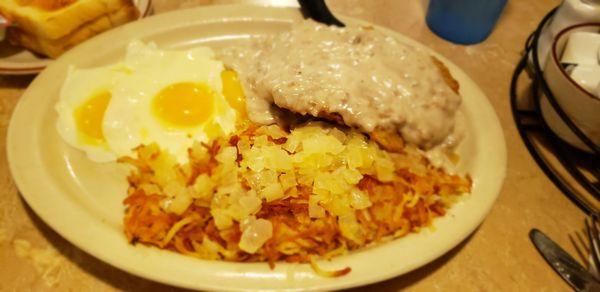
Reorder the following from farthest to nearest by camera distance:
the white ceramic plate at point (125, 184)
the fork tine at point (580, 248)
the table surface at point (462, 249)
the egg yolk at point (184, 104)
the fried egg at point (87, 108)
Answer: the egg yolk at point (184, 104), the fried egg at point (87, 108), the fork tine at point (580, 248), the table surface at point (462, 249), the white ceramic plate at point (125, 184)

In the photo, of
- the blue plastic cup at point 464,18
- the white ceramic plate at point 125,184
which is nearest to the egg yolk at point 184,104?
the white ceramic plate at point 125,184

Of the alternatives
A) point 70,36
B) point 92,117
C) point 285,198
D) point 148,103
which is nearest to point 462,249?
point 285,198

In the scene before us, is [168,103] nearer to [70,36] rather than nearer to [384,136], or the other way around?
[70,36]

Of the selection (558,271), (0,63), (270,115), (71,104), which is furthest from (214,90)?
(558,271)

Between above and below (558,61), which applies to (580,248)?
below

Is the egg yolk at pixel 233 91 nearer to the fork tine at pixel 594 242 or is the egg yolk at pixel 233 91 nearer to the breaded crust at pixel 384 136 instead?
the breaded crust at pixel 384 136

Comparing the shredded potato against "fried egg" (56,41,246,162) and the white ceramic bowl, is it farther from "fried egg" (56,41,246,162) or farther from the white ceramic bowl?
the white ceramic bowl
